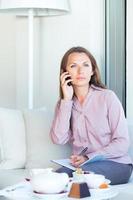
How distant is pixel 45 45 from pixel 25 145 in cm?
121

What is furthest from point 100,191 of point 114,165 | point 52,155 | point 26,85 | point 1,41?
point 1,41

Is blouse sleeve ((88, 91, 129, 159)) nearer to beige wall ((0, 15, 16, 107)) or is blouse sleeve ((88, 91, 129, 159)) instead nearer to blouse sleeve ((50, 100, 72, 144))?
blouse sleeve ((50, 100, 72, 144))

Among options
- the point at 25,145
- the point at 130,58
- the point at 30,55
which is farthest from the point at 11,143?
the point at 130,58

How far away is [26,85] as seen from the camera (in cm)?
383

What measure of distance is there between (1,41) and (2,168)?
1548mm

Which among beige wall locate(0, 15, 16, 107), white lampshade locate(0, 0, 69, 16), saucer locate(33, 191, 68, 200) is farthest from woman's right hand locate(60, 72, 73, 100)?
beige wall locate(0, 15, 16, 107)

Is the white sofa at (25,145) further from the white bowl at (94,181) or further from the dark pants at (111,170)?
the white bowl at (94,181)

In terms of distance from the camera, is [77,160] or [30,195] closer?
[30,195]

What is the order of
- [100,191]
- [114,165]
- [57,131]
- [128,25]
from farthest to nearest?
[128,25], [57,131], [114,165], [100,191]

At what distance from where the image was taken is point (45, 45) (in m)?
3.73

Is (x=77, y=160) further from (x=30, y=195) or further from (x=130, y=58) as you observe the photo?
(x=130, y=58)

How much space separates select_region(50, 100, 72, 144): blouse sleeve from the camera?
2.52 meters

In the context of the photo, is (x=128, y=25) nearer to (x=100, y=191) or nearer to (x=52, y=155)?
(x=52, y=155)

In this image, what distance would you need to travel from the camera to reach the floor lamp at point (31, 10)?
323 cm
